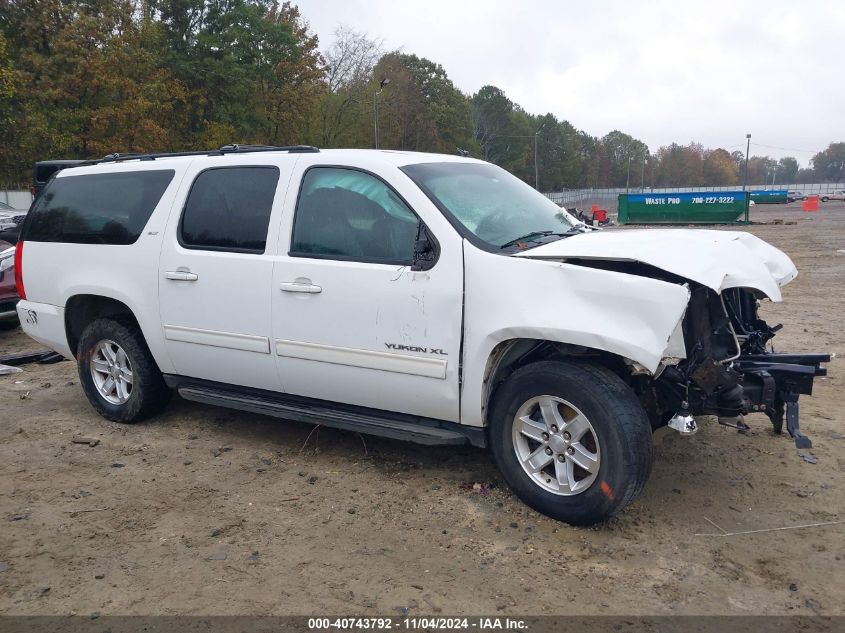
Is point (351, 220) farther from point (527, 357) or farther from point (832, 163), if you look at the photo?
point (832, 163)

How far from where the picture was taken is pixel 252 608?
306cm

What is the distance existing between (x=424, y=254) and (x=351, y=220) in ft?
2.00

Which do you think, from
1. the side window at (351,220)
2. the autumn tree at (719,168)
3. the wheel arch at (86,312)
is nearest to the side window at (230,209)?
the side window at (351,220)

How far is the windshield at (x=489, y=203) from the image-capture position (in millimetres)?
4094

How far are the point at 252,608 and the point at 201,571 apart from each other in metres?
0.43

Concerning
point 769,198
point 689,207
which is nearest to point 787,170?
point 769,198

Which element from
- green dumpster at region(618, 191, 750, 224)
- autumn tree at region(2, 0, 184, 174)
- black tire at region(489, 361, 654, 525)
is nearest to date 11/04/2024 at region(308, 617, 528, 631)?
black tire at region(489, 361, 654, 525)

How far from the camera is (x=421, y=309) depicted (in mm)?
3908

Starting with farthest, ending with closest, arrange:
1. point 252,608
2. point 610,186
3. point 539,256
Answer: point 610,186 < point 539,256 < point 252,608

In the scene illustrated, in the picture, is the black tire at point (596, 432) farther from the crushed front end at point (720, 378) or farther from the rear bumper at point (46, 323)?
the rear bumper at point (46, 323)

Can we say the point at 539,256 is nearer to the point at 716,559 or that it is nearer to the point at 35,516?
the point at 716,559

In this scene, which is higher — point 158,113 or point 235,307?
point 158,113

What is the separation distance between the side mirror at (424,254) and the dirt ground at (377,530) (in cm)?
130

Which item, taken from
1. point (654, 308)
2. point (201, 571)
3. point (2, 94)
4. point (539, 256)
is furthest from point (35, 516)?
point (2, 94)
